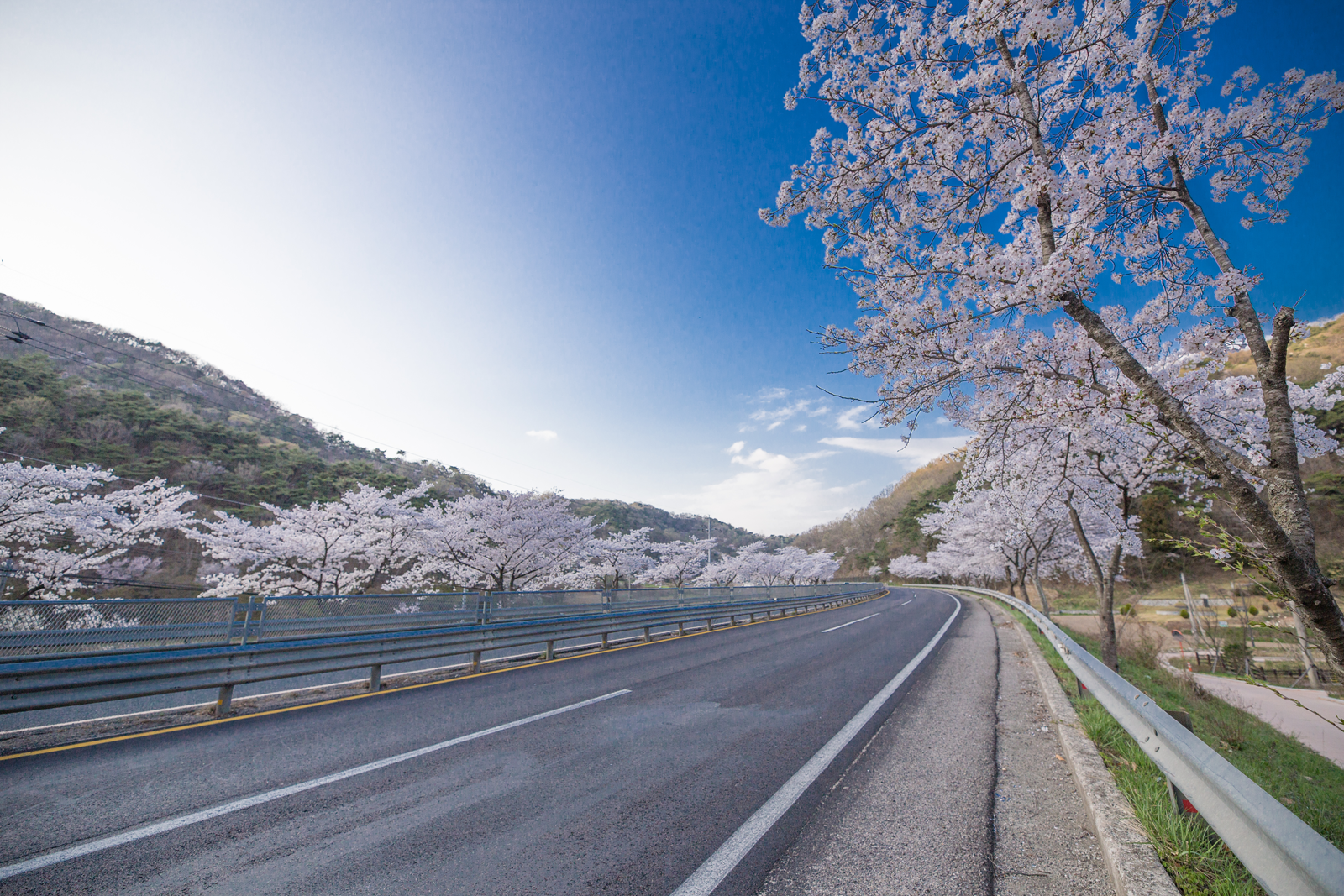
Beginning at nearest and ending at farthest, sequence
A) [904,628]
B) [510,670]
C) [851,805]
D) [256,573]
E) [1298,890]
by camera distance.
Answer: [1298,890]
[851,805]
[510,670]
[904,628]
[256,573]

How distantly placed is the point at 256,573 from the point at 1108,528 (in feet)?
126

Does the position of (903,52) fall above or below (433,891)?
above

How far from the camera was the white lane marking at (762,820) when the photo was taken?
2.63 meters

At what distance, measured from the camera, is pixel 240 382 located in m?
75.6

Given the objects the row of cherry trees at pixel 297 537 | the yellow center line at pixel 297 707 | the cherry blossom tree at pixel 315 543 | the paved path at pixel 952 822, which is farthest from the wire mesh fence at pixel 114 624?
the cherry blossom tree at pixel 315 543

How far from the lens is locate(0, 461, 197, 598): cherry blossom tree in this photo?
14.7 m

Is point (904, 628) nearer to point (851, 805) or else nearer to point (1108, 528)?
point (851, 805)

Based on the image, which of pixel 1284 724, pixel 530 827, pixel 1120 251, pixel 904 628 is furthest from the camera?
pixel 904 628

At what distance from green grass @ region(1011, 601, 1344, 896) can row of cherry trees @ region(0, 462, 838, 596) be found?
19.0 metres

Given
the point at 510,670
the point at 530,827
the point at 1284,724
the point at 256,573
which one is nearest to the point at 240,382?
the point at 256,573

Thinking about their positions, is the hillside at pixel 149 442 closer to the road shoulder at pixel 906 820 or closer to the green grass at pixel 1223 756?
the green grass at pixel 1223 756

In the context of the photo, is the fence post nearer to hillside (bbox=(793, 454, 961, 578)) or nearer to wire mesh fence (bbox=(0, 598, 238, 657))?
wire mesh fence (bbox=(0, 598, 238, 657))

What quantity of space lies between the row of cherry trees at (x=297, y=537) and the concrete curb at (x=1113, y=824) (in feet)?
64.2

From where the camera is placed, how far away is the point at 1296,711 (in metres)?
14.9
